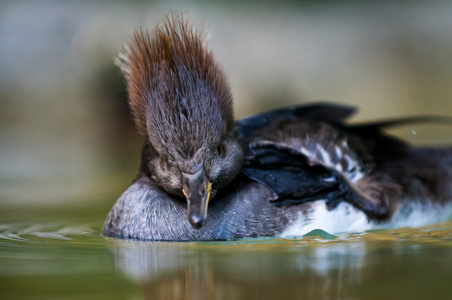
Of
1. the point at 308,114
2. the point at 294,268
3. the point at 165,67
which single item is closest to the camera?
the point at 294,268

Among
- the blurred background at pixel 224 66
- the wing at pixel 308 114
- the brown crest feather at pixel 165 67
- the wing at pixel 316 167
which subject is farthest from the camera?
the blurred background at pixel 224 66

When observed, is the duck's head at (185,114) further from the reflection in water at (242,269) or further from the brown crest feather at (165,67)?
the reflection in water at (242,269)

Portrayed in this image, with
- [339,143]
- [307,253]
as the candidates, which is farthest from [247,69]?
[307,253]

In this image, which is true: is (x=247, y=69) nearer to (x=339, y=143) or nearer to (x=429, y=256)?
(x=339, y=143)

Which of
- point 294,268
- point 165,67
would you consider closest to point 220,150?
point 165,67

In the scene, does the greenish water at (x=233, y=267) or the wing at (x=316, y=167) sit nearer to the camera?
the greenish water at (x=233, y=267)

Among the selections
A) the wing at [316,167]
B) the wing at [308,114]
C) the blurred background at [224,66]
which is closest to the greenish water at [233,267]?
the wing at [316,167]

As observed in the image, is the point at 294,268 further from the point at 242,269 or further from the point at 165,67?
the point at 165,67
